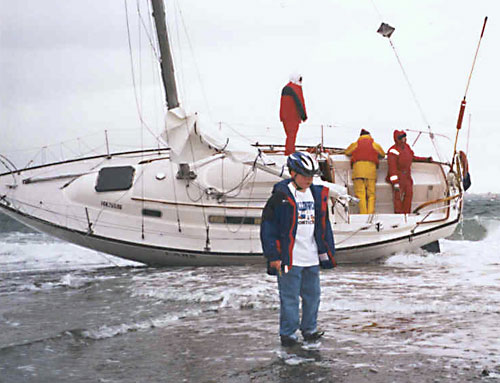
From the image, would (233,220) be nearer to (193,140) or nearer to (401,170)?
(193,140)

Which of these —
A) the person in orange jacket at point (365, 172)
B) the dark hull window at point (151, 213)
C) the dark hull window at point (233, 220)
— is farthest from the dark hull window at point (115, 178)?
the person in orange jacket at point (365, 172)

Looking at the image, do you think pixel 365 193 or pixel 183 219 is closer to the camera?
pixel 183 219

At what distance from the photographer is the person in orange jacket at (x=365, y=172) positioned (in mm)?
15013

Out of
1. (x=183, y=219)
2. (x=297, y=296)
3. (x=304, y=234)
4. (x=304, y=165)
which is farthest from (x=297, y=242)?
(x=183, y=219)

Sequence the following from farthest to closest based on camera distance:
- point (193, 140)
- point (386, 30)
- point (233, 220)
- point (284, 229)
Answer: point (386, 30) → point (233, 220) → point (193, 140) → point (284, 229)

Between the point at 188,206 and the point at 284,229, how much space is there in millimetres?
8692

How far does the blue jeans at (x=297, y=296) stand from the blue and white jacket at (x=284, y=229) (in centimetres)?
13

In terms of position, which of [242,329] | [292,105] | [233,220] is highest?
[292,105]

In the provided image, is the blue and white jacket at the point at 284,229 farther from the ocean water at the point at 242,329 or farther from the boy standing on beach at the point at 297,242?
the ocean water at the point at 242,329

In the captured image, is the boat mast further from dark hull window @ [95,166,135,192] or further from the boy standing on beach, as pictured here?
the boy standing on beach

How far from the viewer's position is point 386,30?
14.9m

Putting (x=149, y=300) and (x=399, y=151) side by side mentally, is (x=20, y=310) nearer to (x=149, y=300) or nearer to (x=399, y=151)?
(x=149, y=300)

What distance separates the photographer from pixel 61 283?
38.9 ft

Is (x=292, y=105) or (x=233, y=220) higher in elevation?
(x=292, y=105)
